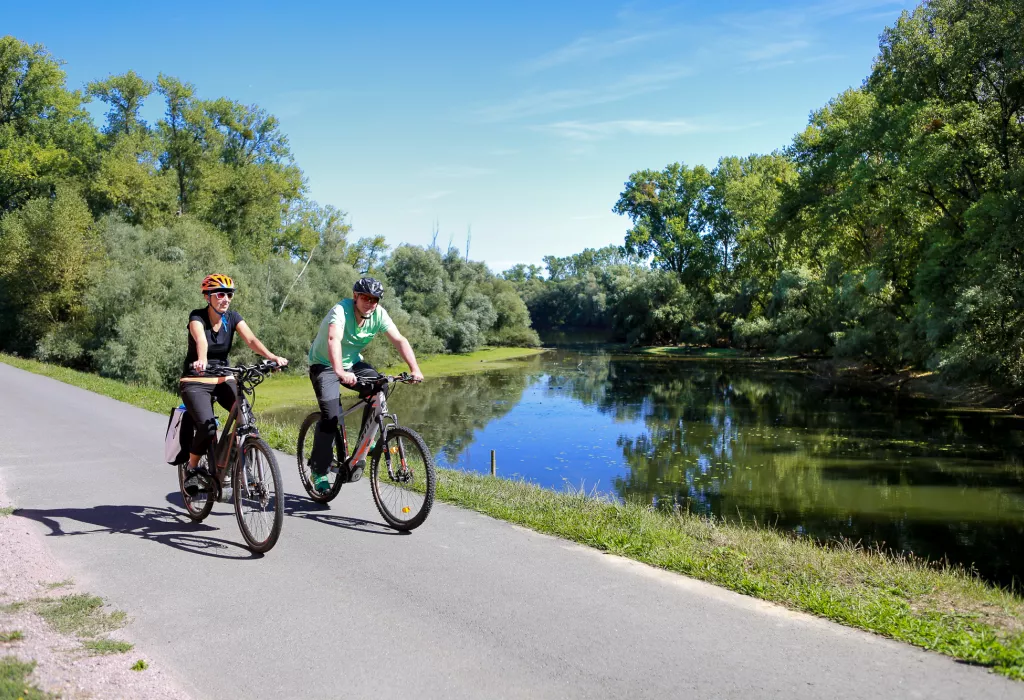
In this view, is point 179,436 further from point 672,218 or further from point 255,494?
point 672,218

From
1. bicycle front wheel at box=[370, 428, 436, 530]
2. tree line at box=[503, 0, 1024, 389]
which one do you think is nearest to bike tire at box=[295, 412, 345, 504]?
bicycle front wheel at box=[370, 428, 436, 530]

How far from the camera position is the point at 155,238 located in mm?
34469

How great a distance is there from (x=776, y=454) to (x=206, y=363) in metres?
16.2

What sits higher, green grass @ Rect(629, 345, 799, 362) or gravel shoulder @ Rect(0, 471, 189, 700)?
green grass @ Rect(629, 345, 799, 362)

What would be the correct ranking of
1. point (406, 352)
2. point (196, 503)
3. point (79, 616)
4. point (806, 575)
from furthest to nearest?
point (406, 352), point (196, 503), point (806, 575), point (79, 616)

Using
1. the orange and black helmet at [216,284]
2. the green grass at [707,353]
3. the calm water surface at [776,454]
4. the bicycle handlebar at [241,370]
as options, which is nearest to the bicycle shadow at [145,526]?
the bicycle handlebar at [241,370]

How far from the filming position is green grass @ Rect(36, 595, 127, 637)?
4.29m

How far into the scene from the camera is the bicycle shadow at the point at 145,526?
5.90 meters

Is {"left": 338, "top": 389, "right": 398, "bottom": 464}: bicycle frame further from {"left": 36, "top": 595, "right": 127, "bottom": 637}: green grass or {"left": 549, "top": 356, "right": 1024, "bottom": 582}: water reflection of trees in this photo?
{"left": 549, "top": 356, "right": 1024, "bottom": 582}: water reflection of trees

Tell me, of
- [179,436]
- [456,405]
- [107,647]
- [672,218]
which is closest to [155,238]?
[456,405]

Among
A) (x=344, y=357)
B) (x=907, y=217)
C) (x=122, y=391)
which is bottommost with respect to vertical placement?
(x=122, y=391)

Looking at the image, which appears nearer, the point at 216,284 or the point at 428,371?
the point at 216,284

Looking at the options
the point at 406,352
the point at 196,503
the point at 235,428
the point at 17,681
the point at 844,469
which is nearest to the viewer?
the point at 17,681

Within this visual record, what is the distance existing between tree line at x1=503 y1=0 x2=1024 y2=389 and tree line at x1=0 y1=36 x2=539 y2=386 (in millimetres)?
23570
